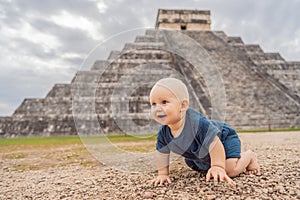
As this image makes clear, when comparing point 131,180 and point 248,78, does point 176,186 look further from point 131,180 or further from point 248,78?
point 248,78

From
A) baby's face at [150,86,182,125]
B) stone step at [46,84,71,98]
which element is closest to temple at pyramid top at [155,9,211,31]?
stone step at [46,84,71,98]

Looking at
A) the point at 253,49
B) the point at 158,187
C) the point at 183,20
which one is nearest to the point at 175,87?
the point at 158,187

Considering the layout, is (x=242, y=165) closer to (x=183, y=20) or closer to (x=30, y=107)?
(x=30, y=107)

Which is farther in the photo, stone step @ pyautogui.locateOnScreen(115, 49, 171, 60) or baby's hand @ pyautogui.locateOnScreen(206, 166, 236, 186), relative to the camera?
stone step @ pyautogui.locateOnScreen(115, 49, 171, 60)

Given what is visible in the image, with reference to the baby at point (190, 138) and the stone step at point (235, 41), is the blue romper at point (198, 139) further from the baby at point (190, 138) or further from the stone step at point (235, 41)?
the stone step at point (235, 41)

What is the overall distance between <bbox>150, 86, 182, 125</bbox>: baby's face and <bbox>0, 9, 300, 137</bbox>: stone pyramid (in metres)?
9.46

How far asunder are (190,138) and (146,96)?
13008 mm

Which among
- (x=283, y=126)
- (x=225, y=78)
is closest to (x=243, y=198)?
(x=283, y=126)

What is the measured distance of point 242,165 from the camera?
9.83 feet

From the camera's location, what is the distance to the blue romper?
278 cm

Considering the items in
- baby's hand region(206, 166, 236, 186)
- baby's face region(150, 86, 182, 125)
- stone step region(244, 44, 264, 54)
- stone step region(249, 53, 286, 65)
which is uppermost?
stone step region(244, 44, 264, 54)

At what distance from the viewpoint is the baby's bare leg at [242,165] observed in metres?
2.93

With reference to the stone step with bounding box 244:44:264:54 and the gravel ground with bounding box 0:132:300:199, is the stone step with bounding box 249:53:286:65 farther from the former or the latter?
the gravel ground with bounding box 0:132:300:199

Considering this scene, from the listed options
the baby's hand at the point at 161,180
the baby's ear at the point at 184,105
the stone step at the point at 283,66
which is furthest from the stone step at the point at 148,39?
the baby's ear at the point at 184,105
